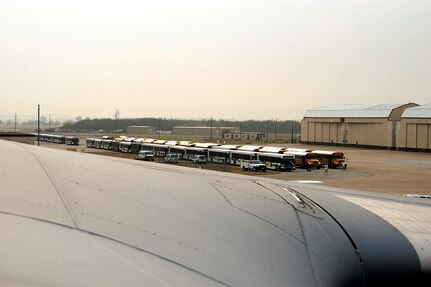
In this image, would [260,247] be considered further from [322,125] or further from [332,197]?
[322,125]

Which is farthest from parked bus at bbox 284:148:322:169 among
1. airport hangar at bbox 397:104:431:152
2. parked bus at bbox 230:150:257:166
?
airport hangar at bbox 397:104:431:152

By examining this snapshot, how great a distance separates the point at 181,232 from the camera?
4.92m

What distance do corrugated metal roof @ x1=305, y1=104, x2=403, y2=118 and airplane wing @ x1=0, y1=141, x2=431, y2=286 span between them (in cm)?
8058

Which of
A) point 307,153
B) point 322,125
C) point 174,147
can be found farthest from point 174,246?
point 322,125

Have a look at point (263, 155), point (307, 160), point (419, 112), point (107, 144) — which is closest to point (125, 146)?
point (107, 144)

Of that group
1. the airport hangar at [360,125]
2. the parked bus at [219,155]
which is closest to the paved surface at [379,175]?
the parked bus at [219,155]

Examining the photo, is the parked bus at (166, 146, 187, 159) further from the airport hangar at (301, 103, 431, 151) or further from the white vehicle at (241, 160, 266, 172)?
the airport hangar at (301, 103, 431, 151)

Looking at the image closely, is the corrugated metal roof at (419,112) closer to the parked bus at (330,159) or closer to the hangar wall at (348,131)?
the hangar wall at (348,131)

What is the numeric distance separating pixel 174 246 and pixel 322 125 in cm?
9463

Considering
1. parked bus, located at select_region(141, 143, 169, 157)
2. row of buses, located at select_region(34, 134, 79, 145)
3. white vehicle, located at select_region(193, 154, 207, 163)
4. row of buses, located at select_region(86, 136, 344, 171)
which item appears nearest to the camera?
row of buses, located at select_region(86, 136, 344, 171)

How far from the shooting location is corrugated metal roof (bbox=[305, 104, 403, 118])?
8524cm

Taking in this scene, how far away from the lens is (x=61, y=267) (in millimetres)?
3621

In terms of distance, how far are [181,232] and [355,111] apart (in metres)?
90.6

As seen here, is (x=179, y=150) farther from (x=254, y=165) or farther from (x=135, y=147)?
(x=254, y=165)
